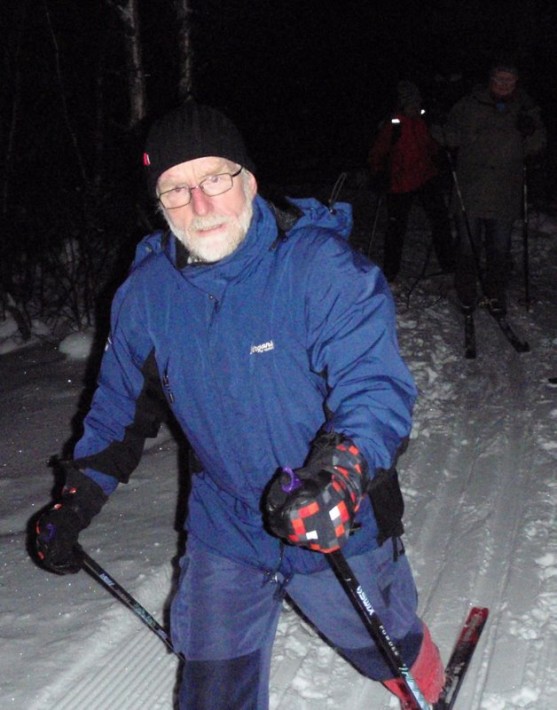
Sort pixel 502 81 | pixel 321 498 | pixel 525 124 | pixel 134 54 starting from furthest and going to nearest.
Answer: pixel 134 54 < pixel 525 124 < pixel 502 81 < pixel 321 498

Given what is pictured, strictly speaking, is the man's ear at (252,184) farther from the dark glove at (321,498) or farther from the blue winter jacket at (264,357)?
the dark glove at (321,498)

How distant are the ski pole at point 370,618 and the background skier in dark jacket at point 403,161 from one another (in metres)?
6.32

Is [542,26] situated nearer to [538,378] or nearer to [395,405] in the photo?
[538,378]

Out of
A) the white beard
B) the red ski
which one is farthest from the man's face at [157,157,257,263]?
the red ski

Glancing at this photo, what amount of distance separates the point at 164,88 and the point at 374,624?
1165 centimetres

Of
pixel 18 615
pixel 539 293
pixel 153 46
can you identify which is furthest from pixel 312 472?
pixel 153 46

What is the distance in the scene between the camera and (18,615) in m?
3.29

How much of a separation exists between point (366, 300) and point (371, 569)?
2.54ft

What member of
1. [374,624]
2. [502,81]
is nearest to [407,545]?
[374,624]

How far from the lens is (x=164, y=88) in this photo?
1258 cm

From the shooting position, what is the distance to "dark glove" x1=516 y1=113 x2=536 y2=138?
21.5 feet

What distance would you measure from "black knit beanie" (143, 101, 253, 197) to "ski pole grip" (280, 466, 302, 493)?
926 millimetres

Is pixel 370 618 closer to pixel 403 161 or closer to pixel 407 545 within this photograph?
pixel 407 545

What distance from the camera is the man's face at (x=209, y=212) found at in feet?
7.07
